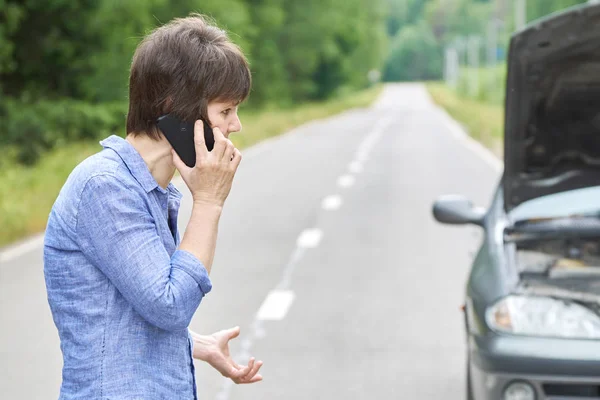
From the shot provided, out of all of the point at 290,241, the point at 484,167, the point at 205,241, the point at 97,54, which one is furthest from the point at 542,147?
the point at 97,54

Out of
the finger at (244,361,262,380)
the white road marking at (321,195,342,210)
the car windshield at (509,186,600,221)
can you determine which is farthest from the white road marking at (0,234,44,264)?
the finger at (244,361,262,380)

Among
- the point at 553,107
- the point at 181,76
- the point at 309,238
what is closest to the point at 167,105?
the point at 181,76

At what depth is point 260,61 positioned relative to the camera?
59.7m

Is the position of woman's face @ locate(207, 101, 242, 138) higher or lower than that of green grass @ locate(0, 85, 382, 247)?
higher

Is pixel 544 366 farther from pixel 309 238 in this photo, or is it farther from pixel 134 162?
pixel 309 238

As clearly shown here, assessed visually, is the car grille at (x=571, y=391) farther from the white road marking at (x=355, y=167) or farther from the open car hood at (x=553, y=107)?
the white road marking at (x=355, y=167)

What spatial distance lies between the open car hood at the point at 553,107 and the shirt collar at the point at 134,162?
2.66 m

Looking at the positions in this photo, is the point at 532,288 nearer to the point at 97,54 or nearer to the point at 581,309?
the point at 581,309

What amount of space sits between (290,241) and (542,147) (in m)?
6.57

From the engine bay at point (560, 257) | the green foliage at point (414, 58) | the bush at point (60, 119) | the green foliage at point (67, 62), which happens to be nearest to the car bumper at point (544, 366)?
the engine bay at point (560, 257)

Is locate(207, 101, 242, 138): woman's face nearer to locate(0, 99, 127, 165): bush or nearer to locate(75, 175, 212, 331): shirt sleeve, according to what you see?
locate(75, 175, 212, 331): shirt sleeve

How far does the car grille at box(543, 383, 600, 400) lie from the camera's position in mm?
3965

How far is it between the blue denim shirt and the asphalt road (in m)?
3.48

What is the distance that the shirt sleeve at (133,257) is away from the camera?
2037mm
